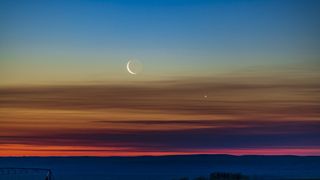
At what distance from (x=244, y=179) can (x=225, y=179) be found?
601cm

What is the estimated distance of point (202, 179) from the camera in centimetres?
16150

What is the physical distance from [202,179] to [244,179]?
30.4 ft

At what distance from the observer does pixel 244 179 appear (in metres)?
156

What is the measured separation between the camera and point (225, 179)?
151875 mm

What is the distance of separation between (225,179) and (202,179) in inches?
409
